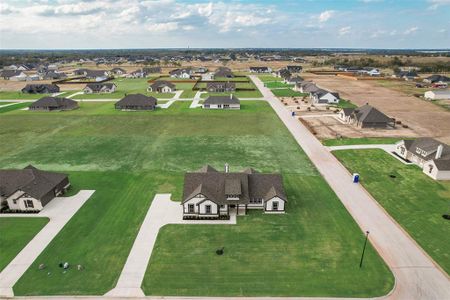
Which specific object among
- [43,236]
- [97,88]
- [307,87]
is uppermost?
[307,87]

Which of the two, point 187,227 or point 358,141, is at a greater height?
point 358,141

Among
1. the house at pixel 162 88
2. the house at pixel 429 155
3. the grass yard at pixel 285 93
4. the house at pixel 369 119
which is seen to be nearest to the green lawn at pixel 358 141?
the house at pixel 429 155

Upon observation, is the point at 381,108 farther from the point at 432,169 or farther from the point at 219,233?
the point at 219,233

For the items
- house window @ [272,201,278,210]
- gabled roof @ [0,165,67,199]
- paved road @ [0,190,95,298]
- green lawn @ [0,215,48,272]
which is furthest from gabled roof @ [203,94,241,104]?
green lawn @ [0,215,48,272]

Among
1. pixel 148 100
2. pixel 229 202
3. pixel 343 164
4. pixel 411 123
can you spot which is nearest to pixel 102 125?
pixel 148 100

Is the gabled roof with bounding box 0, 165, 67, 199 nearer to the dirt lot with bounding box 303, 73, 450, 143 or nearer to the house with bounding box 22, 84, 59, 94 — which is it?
the dirt lot with bounding box 303, 73, 450, 143

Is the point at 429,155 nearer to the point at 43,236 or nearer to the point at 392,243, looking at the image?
the point at 392,243

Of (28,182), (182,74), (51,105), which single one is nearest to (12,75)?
(182,74)
